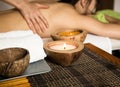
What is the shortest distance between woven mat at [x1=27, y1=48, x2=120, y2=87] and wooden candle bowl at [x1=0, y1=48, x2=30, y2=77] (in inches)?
2.4

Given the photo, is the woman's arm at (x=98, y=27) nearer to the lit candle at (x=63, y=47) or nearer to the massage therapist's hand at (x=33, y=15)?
the massage therapist's hand at (x=33, y=15)

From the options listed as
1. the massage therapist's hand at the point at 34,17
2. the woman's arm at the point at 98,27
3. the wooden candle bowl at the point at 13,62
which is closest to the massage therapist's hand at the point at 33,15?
the massage therapist's hand at the point at 34,17

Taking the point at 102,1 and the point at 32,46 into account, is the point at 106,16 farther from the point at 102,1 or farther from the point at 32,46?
the point at 102,1

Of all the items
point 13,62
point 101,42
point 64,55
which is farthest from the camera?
point 101,42

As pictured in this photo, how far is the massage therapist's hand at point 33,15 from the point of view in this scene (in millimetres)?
1071

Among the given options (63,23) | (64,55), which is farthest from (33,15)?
(64,55)

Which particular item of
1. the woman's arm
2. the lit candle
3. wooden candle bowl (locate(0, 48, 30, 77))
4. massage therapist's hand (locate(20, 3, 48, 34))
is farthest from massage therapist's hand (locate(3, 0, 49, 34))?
wooden candle bowl (locate(0, 48, 30, 77))

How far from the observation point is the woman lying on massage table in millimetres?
1066

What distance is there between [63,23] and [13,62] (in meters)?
0.55

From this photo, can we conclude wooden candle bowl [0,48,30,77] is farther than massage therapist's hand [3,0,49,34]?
No

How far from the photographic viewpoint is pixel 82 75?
65 cm

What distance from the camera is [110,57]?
78 cm

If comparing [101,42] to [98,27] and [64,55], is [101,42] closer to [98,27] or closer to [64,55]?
[98,27]

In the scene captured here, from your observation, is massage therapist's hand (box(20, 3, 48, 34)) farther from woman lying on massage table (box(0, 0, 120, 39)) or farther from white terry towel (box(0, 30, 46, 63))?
white terry towel (box(0, 30, 46, 63))
